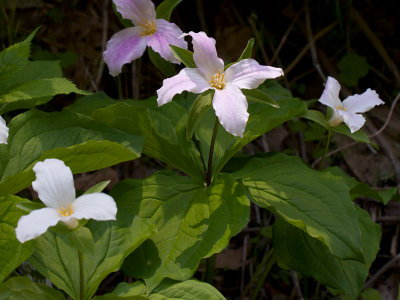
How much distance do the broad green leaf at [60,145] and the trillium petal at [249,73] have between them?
0.35 metres

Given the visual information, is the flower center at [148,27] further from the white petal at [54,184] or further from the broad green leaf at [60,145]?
the white petal at [54,184]

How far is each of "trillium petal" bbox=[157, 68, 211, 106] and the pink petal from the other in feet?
0.88

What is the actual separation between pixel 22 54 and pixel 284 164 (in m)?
0.96

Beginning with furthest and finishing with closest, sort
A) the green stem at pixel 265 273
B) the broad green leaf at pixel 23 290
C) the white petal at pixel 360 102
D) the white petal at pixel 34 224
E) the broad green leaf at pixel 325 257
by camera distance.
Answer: the green stem at pixel 265 273
the white petal at pixel 360 102
the broad green leaf at pixel 325 257
the broad green leaf at pixel 23 290
the white petal at pixel 34 224

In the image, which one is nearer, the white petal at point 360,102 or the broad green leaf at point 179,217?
the broad green leaf at point 179,217

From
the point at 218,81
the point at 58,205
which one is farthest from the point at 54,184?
the point at 218,81

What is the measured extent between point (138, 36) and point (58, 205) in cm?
85

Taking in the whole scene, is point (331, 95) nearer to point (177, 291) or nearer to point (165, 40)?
point (165, 40)

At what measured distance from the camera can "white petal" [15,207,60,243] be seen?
1.03 metres

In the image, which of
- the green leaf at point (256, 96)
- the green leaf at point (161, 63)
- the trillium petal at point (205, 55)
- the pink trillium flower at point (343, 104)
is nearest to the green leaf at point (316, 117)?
the pink trillium flower at point (343, 104)

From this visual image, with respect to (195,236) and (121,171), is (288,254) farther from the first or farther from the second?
(121,171)

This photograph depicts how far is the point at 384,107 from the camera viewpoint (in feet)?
9.05

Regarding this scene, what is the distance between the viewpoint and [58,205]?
1.14 metres

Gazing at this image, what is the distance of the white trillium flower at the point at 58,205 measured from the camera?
1041 mm
